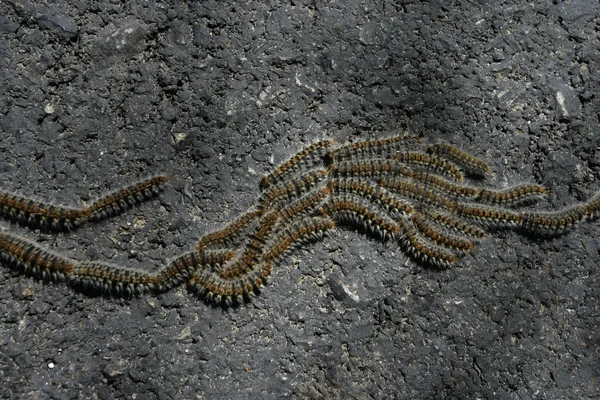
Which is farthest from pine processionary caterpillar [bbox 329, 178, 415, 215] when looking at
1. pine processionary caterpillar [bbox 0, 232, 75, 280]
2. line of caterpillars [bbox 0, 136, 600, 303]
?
pine processionary caterpillar [bbox 0, 232, 75, 280]

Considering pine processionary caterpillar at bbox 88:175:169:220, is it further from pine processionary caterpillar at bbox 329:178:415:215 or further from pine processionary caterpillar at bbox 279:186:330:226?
pine processionary caterpillar at bbox 329:178:415:215

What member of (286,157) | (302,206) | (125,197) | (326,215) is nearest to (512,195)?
(326,215)

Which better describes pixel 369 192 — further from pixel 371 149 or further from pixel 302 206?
pixel 302 206

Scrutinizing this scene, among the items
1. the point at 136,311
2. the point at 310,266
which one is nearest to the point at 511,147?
the point at 310,266

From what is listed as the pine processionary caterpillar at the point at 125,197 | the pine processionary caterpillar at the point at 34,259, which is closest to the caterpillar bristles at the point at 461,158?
the pine processionary caterpillar at the point at 125,197

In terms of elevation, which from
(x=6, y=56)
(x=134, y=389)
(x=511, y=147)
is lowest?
(x=134, y=389)

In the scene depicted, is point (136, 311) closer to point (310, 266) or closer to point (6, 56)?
point (310, 266)
